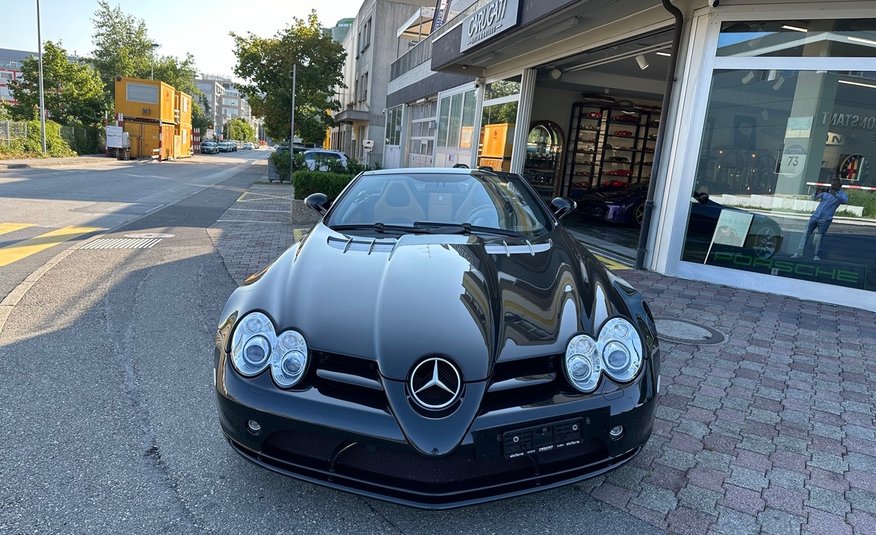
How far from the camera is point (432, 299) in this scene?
2438 millimetres

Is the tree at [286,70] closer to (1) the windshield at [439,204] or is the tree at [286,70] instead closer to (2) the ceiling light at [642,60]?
(2) the ceiling light at [642,60]

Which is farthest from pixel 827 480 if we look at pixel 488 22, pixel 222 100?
pixel 222 100

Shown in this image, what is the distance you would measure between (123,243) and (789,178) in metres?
9.08

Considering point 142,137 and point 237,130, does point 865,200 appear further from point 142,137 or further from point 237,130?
point 237,130

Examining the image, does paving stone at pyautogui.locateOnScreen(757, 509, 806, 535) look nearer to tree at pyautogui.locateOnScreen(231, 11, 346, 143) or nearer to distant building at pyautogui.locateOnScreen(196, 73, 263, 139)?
tree at pyautogui.locateOnScreen(231, 11, 346, 143)

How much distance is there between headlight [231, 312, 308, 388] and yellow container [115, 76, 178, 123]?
33.3 metres

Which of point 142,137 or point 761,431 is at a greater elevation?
point 142,137

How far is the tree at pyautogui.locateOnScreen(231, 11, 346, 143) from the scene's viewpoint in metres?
28.7

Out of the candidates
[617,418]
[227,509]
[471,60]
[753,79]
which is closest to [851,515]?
[617,418]

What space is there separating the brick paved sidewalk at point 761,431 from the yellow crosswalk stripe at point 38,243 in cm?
723

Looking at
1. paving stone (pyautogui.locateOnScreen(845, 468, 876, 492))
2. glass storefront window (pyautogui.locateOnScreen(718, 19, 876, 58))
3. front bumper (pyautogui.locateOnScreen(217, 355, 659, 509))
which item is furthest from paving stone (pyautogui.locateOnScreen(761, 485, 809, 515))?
glass storefront window (pyautogui.locateOnScreen(718, 19, 876, 58))

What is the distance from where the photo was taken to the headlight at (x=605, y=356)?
2240mm

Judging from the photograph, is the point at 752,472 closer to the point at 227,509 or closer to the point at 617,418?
the point at 617,418

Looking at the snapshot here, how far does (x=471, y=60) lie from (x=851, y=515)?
11379 mm
